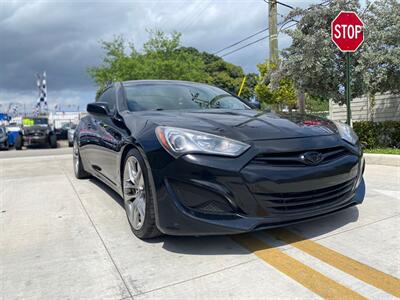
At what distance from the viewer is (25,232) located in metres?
3.29

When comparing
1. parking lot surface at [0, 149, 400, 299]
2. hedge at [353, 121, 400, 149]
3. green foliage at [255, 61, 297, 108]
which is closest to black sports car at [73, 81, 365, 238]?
parking lot surface at [0, 149, 400, 299]

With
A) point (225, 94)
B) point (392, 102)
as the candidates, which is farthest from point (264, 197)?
point (392, 102)

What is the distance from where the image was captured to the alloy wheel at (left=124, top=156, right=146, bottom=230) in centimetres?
288

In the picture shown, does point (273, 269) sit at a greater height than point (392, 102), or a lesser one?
lesser

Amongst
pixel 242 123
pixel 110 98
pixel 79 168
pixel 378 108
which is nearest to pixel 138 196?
pixel 242 123

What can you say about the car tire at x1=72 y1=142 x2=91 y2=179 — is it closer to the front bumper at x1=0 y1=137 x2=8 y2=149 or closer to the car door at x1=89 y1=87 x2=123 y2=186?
the car door at x1=89 y1=87 x2=123 y2=186

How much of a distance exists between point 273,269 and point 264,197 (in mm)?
468

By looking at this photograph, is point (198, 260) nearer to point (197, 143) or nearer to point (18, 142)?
point (197, 143)

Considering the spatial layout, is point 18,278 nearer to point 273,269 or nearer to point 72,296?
point 72,296

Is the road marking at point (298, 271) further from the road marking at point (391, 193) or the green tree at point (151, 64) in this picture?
the green tree at point (151, 64)

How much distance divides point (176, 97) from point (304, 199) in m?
1.90

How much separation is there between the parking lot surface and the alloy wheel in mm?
188

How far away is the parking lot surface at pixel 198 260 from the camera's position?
2129mm

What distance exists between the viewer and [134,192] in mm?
3078
